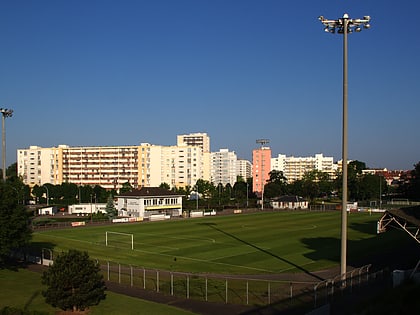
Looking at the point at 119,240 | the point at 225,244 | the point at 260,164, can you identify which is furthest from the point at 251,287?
the point at 260,164

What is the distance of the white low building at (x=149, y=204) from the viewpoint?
3588 inches

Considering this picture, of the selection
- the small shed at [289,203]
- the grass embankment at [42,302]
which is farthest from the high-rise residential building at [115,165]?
the grass embankment at [42,302]

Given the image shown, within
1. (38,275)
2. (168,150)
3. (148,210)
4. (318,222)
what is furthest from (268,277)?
(168,150)

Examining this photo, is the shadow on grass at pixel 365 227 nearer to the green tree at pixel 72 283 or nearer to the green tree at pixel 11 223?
the green tree at pixel 11 223

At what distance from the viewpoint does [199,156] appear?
17500 cm

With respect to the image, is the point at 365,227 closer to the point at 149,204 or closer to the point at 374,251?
the point at 374,251

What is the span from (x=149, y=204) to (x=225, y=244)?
42.3 meters


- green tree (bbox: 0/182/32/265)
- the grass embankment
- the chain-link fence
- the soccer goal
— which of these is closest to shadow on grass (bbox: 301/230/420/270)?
the chain-link fence

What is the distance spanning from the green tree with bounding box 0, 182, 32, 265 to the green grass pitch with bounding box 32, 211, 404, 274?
9.37 meters

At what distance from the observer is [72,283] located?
22.6m

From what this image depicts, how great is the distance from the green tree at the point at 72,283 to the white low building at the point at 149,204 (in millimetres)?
64495

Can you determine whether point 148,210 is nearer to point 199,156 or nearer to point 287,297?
point 287,297

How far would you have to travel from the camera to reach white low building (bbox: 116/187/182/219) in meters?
91.1

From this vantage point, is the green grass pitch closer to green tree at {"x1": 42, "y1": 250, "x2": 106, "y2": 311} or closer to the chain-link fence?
the chain-link fence
